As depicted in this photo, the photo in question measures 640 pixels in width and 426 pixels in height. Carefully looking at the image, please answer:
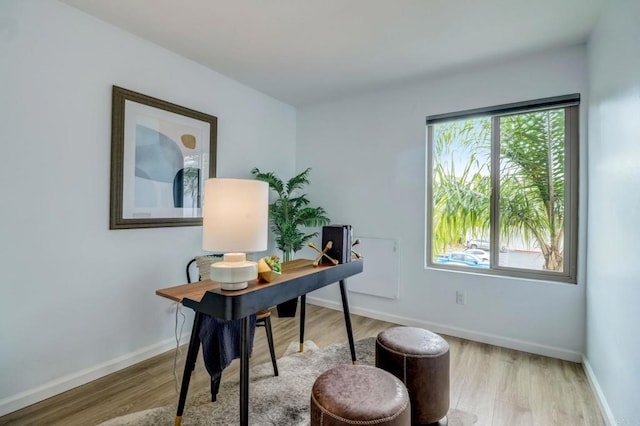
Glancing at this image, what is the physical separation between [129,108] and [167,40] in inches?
24.5

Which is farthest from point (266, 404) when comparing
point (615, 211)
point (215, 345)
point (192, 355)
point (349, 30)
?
point (349, 30)

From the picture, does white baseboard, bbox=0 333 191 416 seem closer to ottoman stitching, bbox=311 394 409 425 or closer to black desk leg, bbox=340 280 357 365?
black desk leg, bbox=340 280 357 365

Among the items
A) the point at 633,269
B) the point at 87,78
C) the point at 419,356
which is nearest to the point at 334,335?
the point at 419,356

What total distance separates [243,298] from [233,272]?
0.12m

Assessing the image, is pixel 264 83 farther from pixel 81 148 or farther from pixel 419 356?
pixel 419 356

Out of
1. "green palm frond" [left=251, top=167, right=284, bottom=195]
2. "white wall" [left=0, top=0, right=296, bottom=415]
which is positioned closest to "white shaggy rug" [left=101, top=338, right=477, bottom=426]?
"white wall" [left=0, top=0, right=296, bottom=415]

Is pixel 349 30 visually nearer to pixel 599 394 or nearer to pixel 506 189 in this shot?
pixel 506 189

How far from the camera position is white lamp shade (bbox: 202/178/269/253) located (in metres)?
1.33

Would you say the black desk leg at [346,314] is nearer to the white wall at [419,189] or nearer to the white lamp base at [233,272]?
the white lamp base at [233,272]

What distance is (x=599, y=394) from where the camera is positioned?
1.83 meters

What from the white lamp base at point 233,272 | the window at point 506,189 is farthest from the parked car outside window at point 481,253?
the white lamp base at point 233,272

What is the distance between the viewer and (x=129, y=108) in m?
2.21

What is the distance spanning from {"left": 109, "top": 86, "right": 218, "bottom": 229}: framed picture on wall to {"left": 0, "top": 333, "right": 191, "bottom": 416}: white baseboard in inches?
38.3

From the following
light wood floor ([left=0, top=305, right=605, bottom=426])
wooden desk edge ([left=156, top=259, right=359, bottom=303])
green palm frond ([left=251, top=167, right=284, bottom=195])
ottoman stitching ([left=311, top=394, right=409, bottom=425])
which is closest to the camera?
ottoman stitching ([left=311, top=394, right=409, bottom=425])
